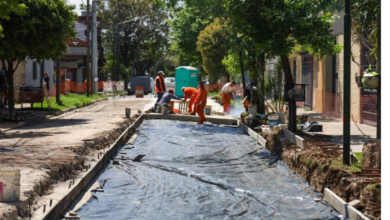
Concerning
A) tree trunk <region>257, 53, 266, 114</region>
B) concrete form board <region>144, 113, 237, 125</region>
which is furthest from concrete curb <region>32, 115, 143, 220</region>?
concrete form board <region>144, 113, 237, 125</region>

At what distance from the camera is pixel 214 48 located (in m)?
48.0

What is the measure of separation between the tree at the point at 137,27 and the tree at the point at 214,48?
971 inches

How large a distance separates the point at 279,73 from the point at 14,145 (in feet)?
30.4

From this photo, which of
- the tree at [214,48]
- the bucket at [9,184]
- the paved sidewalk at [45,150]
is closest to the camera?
the bucket at [9,184]

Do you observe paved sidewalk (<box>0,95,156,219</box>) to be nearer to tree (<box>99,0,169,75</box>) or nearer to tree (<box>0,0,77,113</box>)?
tree (<box>0,0,77,113</box>)

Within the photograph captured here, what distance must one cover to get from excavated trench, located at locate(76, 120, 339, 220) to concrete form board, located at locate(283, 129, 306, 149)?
0.59m

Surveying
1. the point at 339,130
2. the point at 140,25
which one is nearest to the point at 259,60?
the point at 339,130

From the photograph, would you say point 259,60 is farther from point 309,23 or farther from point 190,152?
point 190,152

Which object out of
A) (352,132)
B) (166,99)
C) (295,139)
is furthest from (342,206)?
(166,99)

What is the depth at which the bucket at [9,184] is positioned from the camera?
27.0ft

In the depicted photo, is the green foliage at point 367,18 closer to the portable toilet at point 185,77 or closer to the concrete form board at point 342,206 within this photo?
the concrete form board at point 342,206

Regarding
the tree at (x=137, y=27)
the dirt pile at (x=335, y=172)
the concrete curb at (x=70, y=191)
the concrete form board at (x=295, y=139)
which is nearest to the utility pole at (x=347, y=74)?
the dirt pile at (x=335, y=172)

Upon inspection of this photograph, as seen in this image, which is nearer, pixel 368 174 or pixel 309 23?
pixel 368 174
